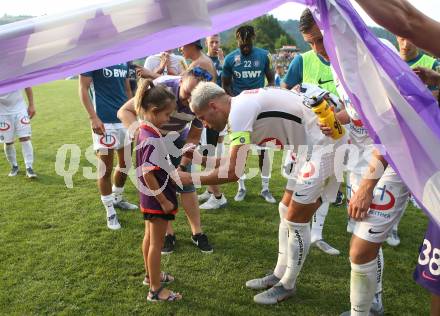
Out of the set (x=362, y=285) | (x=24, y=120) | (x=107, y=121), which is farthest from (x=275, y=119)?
(x=24, y=120)

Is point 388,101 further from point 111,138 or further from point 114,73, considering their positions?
point 114,73

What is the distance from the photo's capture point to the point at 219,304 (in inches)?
134

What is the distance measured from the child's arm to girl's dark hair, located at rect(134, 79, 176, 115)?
52cm

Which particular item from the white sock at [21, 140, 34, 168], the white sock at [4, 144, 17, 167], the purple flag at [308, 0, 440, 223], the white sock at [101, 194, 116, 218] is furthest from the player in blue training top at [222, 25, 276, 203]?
the purple flag at [308, 0, 440, 223]

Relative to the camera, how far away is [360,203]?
2561 millimetres

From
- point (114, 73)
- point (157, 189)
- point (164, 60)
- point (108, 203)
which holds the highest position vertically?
point (114, 73)

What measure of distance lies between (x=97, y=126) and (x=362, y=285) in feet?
10.3

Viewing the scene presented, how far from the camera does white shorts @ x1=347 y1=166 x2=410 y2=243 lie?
258cm

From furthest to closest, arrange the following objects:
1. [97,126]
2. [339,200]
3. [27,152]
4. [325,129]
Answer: [27,152]
[339,200]
[97,126]
[325,129]

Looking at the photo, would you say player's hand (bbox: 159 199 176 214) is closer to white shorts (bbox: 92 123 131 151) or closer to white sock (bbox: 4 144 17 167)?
white shorts (bbox: 92 123 131 151)

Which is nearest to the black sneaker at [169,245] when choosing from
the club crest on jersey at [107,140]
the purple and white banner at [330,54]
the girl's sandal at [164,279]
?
the girl's sandal at [164,279]

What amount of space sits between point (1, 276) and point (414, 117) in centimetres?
362

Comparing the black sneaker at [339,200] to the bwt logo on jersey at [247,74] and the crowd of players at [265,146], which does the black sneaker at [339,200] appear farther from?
the bwt logo on jersey at [247,74]

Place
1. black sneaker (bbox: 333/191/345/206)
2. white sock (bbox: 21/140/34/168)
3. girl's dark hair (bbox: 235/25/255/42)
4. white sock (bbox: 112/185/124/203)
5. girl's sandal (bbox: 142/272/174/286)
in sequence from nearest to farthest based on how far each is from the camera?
girl's sandal (bbox: 142/272/174/286)
white sock (bbox: 112/185/124/203)
black sneaker (bbox: 333/191/345/206)
girl's dark hair (bbox: 235/25/255/42)
white sock (bbox: 21/140/34/168)
